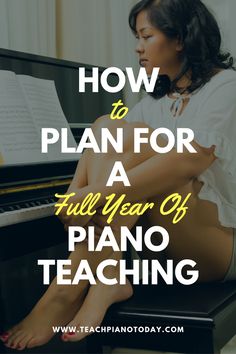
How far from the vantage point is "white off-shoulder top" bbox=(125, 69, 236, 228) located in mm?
1477

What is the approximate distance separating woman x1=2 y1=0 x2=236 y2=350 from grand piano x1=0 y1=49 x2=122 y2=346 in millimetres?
142

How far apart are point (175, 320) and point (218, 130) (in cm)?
49

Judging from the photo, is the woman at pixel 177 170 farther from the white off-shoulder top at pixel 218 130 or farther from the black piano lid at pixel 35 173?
the black piano lid at pixel 35 173

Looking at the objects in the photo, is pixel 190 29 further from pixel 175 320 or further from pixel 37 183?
pixel 175 320

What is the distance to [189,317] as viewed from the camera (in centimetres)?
126

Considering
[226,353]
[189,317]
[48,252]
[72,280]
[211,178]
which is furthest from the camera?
[48,252]

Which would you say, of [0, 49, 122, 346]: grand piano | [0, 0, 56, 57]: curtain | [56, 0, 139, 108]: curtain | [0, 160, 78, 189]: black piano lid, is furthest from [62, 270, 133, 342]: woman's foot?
[56, 0, 139, 108]: curtain

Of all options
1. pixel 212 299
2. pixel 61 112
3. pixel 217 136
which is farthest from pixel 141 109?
pixel 212 299

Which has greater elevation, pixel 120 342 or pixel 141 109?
pixel 141 109

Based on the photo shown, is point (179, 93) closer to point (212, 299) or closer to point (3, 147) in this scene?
point (3, 147)

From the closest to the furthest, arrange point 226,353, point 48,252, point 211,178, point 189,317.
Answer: point 189,317 < point 211,178 < point 226,353 < point 48,252

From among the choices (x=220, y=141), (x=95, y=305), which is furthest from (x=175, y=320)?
(x=220, y=141)

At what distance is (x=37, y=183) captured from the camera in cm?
175

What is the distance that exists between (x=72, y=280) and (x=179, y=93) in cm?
66
